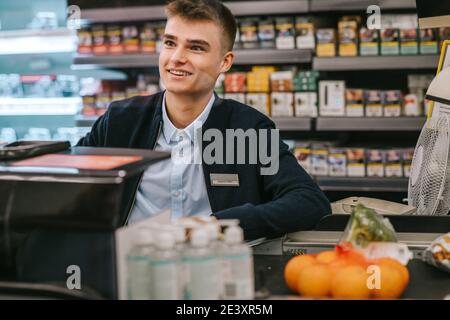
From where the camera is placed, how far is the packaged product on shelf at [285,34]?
4016 mm

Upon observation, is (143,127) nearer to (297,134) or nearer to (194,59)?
(194,59)

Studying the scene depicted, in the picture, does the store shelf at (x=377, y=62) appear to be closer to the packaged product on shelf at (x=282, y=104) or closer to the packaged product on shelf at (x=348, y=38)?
the packaged product on shelf at (x=348, y=38)

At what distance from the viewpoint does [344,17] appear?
13.0ft

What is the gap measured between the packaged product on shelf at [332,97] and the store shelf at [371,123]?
0.20ft

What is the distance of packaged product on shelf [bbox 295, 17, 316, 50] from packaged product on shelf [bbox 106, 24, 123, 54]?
124 centimetres

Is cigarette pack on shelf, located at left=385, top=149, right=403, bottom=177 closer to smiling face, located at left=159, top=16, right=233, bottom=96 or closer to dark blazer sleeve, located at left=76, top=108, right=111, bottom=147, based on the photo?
smiling face, located at left=159, top=16, right=233, bottom=96

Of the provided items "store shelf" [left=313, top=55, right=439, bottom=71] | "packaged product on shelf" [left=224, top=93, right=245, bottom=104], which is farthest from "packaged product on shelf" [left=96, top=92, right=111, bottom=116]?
"store shelf" [left=313, top=55, right=439, bottom=71]

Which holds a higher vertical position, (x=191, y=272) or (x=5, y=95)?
(x=5, y=95)

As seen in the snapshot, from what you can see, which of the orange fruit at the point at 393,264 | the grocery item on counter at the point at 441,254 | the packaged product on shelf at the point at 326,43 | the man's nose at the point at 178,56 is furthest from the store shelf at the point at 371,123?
the orange fruit at the point at 393,264

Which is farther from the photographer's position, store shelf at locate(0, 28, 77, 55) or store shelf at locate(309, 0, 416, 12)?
store shelf at locate(0, 28, 77, 55)

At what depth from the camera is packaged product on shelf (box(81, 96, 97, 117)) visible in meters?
4.44

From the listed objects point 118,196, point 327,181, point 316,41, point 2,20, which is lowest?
point 327,181
